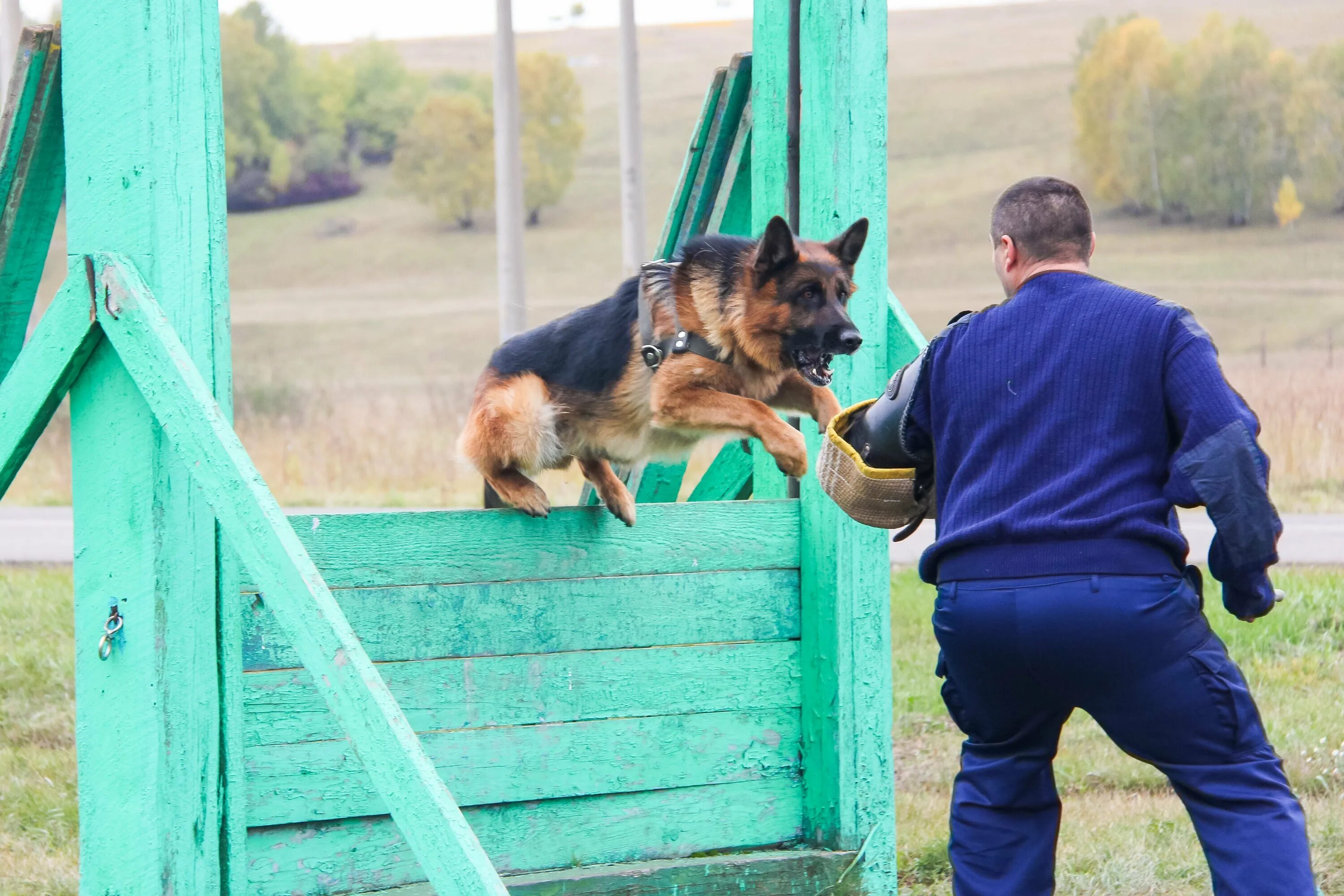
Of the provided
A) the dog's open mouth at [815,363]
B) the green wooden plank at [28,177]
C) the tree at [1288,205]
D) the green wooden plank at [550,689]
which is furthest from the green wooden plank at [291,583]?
the tree at [1288,205]

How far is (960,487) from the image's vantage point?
2.71 metres

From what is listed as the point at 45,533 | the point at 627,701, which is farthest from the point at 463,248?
the point at 627,701

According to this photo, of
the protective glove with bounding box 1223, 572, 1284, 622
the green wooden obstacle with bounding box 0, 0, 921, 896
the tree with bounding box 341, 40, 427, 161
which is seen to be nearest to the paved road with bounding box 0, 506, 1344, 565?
the green wooden obstacle with bounding box 0, 0, 921, 896

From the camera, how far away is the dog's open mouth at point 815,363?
3570 millimetres

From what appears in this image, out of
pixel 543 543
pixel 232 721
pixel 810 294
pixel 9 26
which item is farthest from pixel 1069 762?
pixel 9 26

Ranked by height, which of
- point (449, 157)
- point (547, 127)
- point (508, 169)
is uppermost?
point (547, 127)

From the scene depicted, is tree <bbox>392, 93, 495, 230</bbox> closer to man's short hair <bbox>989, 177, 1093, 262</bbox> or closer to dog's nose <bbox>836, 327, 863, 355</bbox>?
dog's nose <bbox>836, 327, 863, 355</bbox>

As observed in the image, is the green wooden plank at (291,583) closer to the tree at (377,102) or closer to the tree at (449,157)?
the tree at (449,157)

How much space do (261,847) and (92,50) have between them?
1.73 meters

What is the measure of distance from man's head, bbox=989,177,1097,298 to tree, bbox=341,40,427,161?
2061 inches

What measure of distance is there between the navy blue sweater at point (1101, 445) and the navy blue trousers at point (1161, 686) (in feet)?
0.20

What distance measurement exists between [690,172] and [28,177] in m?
2.00

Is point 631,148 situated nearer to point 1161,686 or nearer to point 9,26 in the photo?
point 9,26

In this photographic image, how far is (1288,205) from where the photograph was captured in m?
40.8
